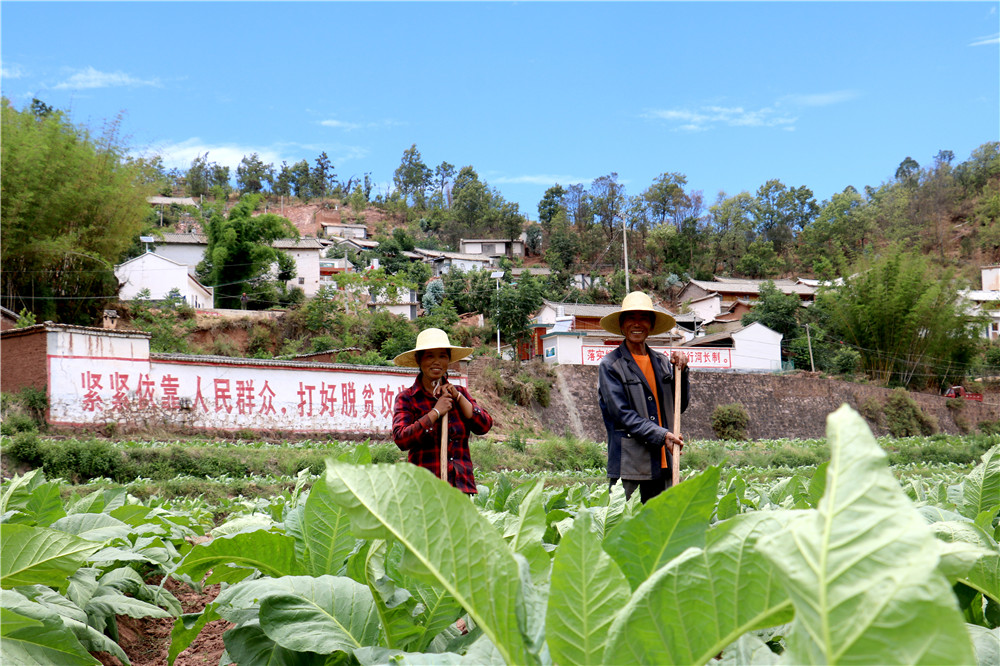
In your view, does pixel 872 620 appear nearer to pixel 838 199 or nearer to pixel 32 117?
pixel 32 117

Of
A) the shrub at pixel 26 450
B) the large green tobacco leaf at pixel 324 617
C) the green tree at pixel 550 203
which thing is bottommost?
the shrub at pixel 26 450

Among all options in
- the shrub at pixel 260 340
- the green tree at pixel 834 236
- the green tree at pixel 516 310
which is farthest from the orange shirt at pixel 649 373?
the green tree at pixel 834 236

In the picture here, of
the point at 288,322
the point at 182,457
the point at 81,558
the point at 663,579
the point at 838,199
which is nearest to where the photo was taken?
the point at 663,579

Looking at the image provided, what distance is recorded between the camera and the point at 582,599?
2.27 feet

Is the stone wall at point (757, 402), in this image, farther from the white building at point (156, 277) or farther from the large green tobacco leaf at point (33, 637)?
the large green tobacco leaf at point (33, 637)

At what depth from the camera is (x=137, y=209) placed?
75.9ft

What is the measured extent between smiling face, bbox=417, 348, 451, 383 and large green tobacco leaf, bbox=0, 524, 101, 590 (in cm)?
239

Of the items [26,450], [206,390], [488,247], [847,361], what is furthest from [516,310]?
[488,247]

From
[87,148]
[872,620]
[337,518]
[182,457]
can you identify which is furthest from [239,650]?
[87,148]

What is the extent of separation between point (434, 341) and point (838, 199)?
63998 millimetres

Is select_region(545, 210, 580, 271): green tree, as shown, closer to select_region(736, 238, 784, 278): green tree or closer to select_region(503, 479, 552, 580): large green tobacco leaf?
select_region(736, 238, 784, 278): green tree

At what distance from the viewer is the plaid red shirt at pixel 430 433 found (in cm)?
342

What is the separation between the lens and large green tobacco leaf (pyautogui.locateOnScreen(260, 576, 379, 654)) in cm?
100

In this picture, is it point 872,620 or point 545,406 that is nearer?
point 872,620
